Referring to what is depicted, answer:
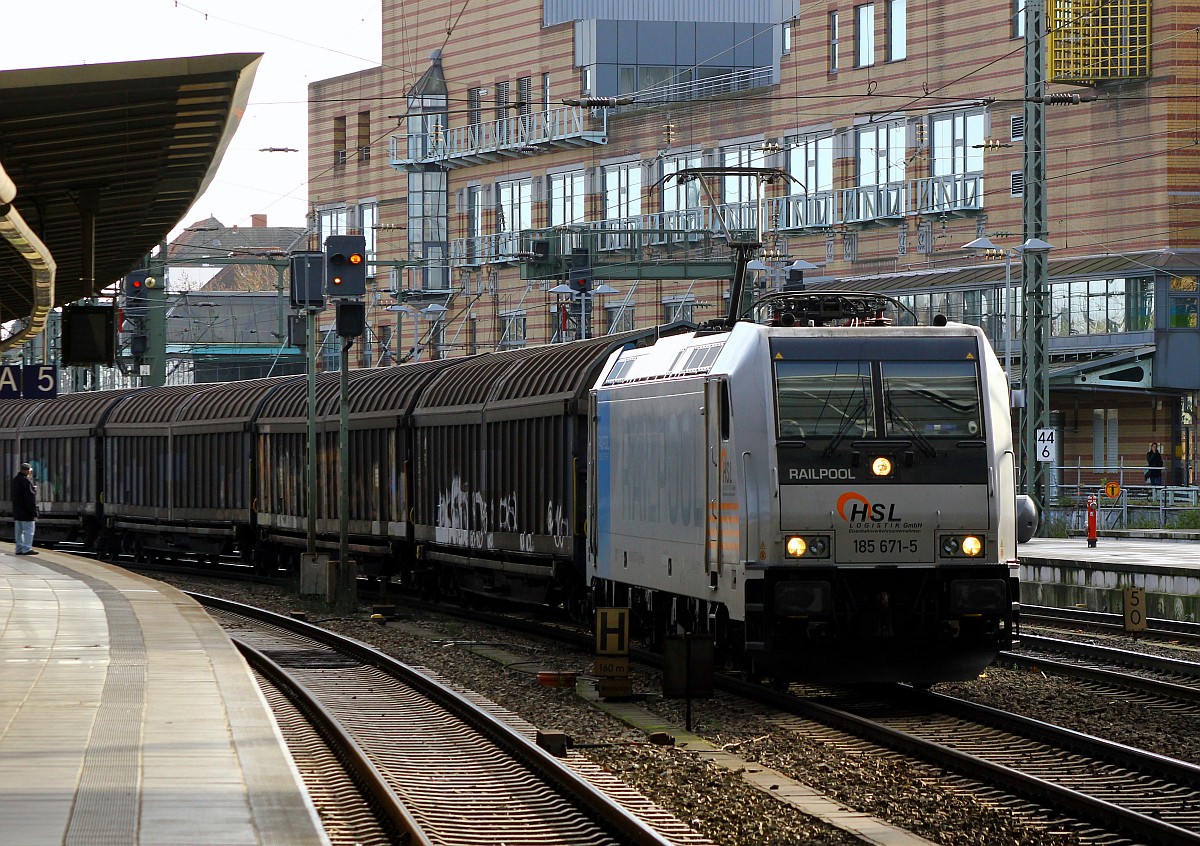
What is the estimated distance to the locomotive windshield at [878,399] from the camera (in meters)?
14.8

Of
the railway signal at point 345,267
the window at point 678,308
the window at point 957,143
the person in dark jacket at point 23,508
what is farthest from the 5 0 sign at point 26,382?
the window at point 678,308

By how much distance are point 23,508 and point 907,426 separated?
22522 mm

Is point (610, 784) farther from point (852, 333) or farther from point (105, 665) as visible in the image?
point (105, 665)

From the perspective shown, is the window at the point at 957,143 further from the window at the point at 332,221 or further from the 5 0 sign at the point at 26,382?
the window at the point at 332,221

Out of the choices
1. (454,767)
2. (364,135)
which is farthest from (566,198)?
(454,767)

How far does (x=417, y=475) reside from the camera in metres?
28.6

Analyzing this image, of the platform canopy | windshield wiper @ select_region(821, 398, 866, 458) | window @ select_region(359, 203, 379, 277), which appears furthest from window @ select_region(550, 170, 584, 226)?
windshield wiper @ select_region(821, 398, 866, 458)

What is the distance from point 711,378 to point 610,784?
4598 millimetres

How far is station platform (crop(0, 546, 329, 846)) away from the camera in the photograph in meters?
8.73

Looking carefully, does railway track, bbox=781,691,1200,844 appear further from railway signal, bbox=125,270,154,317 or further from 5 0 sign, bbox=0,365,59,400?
railway signal, bbox=125,270,154,317

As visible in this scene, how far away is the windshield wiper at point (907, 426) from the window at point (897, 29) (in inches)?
1442

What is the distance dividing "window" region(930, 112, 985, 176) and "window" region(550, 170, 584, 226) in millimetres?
13590

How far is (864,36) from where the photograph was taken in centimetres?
5162

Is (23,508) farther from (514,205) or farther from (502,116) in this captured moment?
(502,116)
